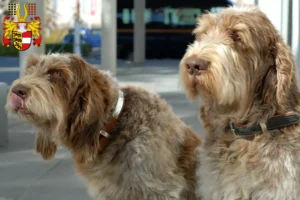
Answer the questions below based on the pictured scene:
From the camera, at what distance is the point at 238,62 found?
3170 millimetres

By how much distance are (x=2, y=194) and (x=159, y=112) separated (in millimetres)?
2404

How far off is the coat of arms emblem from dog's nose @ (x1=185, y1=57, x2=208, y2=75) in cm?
762

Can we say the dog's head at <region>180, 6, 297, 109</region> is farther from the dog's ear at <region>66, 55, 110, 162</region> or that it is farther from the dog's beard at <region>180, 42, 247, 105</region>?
the dog's ear at <region>66, 55, 110, 162</region>

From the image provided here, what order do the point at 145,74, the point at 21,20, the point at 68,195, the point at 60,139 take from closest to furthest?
the point at 60,139
the point at 68,195
the point at 21,20
the point at 145,74

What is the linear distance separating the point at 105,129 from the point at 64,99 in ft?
1.09

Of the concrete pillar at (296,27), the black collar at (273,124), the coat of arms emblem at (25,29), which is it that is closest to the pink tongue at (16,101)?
the black collar at (273,124)

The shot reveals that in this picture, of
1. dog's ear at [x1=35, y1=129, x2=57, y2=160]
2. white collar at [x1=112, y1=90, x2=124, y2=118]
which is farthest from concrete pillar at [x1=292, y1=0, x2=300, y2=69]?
dog's ear at [x1=35, y1=129, x2=57, y2=160]

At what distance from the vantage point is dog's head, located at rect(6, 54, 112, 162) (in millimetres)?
3586

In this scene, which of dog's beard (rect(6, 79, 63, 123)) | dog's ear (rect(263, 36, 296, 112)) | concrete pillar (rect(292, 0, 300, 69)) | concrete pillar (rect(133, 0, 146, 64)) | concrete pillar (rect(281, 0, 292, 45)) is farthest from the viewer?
concrete pillar (rect(133, 0, 146, 64))

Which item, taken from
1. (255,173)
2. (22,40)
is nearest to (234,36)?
(255,173)

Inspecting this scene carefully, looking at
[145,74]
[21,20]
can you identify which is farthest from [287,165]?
[145,74]

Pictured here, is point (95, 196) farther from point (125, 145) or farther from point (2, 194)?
point (2, 194)

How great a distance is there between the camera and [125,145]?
3.82 m

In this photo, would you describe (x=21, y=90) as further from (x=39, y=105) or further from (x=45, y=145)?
(x=45, y=145)
